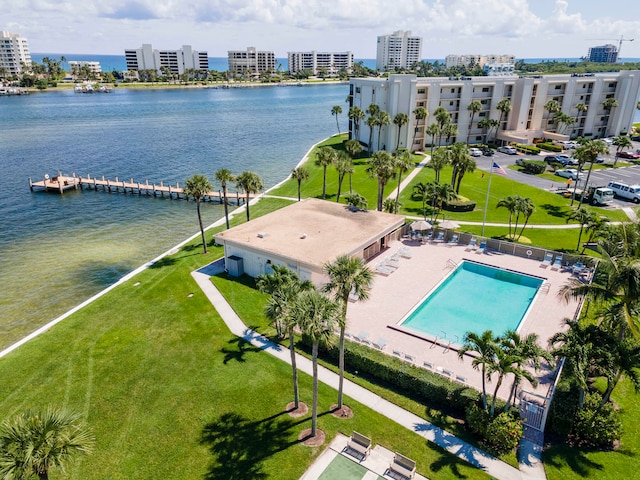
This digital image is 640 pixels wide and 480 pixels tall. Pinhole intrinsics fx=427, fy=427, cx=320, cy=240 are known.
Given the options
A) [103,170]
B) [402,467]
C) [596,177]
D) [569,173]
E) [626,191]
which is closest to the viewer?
[402,467]

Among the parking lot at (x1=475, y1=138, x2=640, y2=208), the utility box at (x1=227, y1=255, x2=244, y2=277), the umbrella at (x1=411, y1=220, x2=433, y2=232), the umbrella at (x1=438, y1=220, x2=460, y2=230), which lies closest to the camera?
the utility box at (x1=227, y1=255, x2=244, y2=277)

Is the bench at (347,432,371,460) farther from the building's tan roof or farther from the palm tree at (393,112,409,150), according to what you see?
the palm tree at (393,112,409,150)

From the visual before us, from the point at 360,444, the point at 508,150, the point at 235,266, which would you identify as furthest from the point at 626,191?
the point at 360,444

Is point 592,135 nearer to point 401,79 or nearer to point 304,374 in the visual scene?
point 401,79

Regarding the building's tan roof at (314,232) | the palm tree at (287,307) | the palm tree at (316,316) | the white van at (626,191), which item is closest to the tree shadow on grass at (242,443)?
the palm tree at (287,307)

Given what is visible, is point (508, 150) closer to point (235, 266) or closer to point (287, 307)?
point (235, 266)

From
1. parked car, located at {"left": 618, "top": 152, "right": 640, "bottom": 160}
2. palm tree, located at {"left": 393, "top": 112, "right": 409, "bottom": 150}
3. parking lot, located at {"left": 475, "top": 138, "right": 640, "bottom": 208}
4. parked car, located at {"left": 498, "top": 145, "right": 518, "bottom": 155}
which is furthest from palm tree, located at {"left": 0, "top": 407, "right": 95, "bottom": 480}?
parked car, located at {"left": 618, "top": 152, "right": 640, "bottom": 160}
